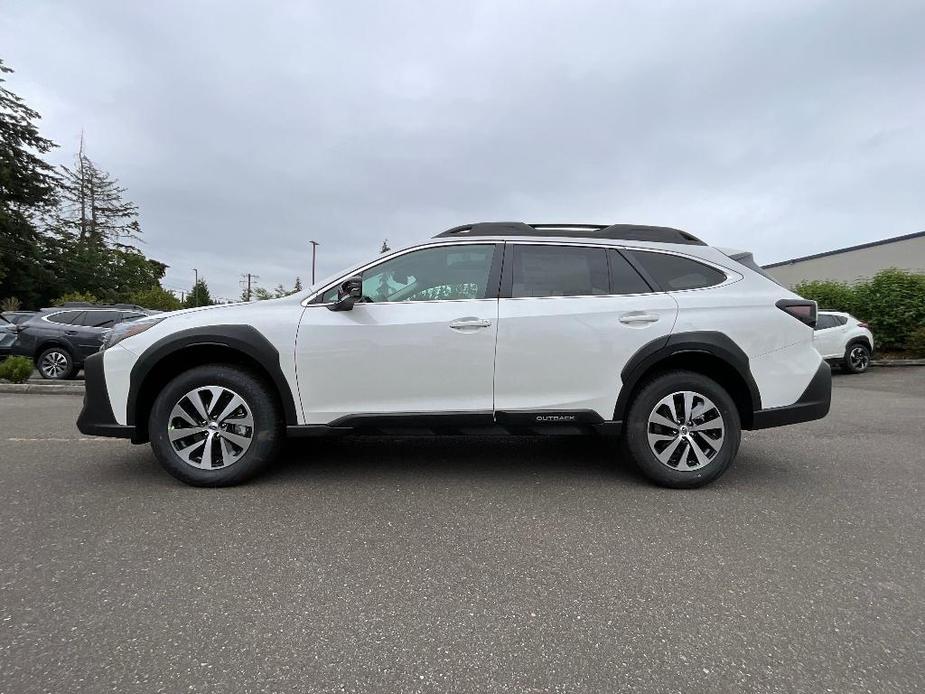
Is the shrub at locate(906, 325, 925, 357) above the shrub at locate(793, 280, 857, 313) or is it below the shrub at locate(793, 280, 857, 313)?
below

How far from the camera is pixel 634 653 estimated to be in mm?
1818

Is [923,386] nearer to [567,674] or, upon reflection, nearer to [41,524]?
[567,674]

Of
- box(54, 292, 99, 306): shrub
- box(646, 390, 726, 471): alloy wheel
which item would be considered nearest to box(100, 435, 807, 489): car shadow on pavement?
box(646, 390, 726, 471): alloy wheel

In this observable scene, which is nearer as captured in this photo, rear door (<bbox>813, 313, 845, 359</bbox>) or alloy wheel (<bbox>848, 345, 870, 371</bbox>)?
rear door (<bbox>813, 313, 845, 359</bbox>)

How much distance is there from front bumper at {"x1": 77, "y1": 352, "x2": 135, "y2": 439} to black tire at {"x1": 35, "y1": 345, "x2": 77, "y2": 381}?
865 centimetres

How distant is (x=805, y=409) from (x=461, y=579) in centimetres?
278

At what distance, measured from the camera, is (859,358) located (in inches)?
458

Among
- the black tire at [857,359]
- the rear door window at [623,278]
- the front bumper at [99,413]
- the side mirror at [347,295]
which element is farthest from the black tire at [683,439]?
the black tire at [857,359]

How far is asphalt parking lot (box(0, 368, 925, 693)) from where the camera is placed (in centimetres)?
174

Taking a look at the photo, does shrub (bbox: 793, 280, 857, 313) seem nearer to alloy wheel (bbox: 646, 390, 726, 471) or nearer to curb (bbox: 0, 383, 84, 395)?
alloy wheel (bbox: 646, 390, 726, 471)

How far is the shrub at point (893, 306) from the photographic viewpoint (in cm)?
1289

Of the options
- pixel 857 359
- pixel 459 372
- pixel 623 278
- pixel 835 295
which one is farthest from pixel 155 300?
pixel 623 278

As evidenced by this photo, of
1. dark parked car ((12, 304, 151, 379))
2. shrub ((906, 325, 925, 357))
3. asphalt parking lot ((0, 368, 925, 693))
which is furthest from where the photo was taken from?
shrub ((906, 325, 925, 357))

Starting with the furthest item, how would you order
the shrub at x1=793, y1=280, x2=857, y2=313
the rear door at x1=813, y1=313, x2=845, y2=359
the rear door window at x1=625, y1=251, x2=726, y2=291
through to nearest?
the shrub at x1=793, y1=280, x2=857, y2=313, the rear door at x1=813, y1=313, x2=845, y2=359, the rear door window at x1=625, y1=251, x2=726, y2=291
